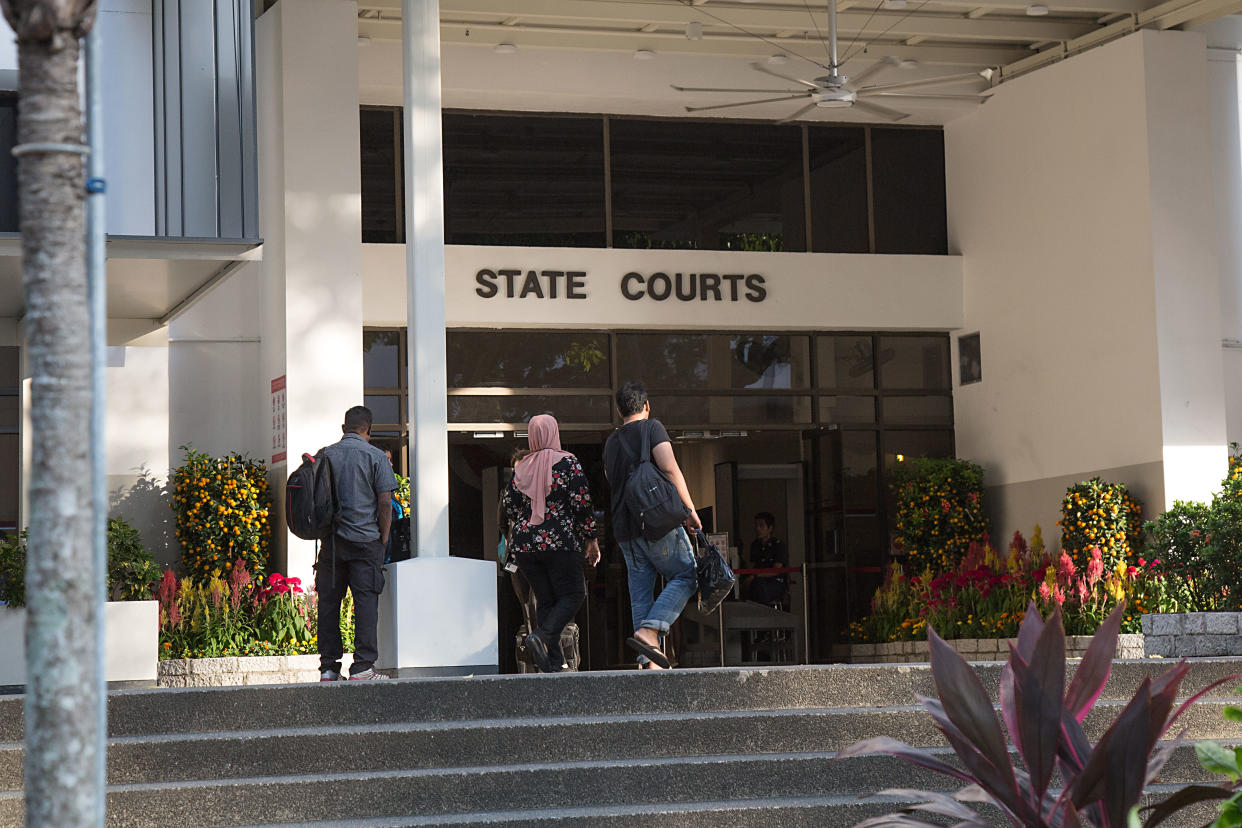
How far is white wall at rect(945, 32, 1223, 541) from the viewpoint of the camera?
14.1 meters

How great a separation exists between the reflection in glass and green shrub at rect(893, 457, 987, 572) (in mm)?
1121

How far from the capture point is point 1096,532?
46.1 ft

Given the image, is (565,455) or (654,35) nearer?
(565,455)

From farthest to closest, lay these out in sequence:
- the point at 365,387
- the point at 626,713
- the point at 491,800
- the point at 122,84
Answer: the point at 365,387 → the point at 122,84 → the point at 626,713 → the point at 491,800

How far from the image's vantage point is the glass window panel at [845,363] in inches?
645

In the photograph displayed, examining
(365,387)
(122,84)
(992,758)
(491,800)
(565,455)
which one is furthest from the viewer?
(365,387)

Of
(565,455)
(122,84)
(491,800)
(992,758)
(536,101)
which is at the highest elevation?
(536,101)

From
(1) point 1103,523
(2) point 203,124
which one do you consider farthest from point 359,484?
(1) point 1103,523

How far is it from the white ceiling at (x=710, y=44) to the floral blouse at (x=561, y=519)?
7.11 metres

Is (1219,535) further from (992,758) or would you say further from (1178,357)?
(992,758)

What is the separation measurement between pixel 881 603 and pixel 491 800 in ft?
32.0

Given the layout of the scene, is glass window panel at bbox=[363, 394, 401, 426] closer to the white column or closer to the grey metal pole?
the white column

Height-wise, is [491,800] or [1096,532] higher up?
[1096,532]

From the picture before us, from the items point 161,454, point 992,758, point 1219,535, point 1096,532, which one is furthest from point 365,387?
point 992,758
